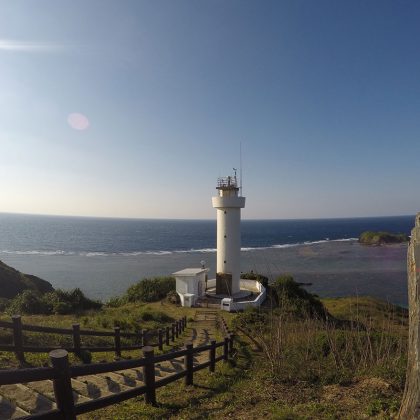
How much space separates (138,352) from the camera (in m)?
11.0

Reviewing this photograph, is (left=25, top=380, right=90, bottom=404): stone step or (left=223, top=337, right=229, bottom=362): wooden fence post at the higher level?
(left=25, top=380, right=90, bottom=404): stone step

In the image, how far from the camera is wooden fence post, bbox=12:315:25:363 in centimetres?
700

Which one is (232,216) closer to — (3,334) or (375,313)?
(375,313)

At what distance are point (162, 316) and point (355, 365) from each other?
521 inches

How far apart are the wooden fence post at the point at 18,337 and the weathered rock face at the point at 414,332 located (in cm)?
687

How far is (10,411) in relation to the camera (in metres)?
4.48

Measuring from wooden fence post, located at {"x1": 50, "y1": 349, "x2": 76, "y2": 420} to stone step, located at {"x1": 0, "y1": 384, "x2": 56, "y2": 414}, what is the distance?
3.99 feet

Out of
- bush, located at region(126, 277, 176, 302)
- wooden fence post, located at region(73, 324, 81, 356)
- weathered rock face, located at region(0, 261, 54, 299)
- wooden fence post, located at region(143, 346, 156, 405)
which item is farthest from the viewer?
bush, located at region(126, 277, 176, 302)

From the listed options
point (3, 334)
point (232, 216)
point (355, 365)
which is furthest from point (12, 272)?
point (355, 365)

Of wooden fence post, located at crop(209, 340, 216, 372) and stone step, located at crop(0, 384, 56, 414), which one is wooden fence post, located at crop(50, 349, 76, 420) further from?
wooden fence post, located at crop(209, 340, 216, 372)

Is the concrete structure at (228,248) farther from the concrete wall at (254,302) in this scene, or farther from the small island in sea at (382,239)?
the small island in sea at (382,239)

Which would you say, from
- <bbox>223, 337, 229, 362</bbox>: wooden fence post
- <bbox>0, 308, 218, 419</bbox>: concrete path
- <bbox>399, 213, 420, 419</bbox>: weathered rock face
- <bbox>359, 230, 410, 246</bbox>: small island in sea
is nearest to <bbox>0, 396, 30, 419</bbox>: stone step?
<bbox>0, 308, 218, 419</bbox>: concrete path

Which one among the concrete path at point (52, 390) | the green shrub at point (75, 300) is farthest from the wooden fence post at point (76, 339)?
the green shrub at point (75, 300)

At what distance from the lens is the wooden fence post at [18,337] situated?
275 inches
